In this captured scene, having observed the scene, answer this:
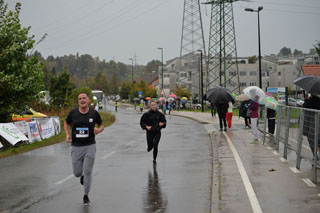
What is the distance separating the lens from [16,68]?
61.2 feet

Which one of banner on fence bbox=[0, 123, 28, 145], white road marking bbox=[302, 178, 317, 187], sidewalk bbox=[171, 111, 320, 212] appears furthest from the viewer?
banner on fence bbox=[0, 123, 28, 145]

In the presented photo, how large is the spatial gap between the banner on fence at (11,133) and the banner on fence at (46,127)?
2442mm

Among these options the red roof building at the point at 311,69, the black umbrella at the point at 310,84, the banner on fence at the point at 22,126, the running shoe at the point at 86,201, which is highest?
the red roof building at the point at 311,69

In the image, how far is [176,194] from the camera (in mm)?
8508

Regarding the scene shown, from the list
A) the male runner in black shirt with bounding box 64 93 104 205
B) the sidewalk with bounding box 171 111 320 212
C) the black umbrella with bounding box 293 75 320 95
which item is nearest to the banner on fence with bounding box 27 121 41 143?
the sidewalk with bounding box 171 111 320 212

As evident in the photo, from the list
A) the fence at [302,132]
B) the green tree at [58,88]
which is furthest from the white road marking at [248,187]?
the green tree at [58,88]

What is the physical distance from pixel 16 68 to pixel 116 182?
10.3 meters

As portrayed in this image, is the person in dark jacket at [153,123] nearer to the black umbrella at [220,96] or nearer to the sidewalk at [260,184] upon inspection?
the sidewalk at [260,184]

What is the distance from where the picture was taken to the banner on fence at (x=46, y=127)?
20.9 meters

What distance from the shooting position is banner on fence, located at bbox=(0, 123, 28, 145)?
17.2 metres

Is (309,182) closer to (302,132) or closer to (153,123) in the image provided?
(302,132)

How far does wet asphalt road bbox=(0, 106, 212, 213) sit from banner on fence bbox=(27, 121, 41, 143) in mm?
3184

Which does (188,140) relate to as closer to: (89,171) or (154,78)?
(89,171)

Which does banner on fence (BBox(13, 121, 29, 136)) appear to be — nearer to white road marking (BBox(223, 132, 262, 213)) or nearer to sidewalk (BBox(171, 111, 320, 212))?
sidewalk (BBox(171, 111, 320, 212))
